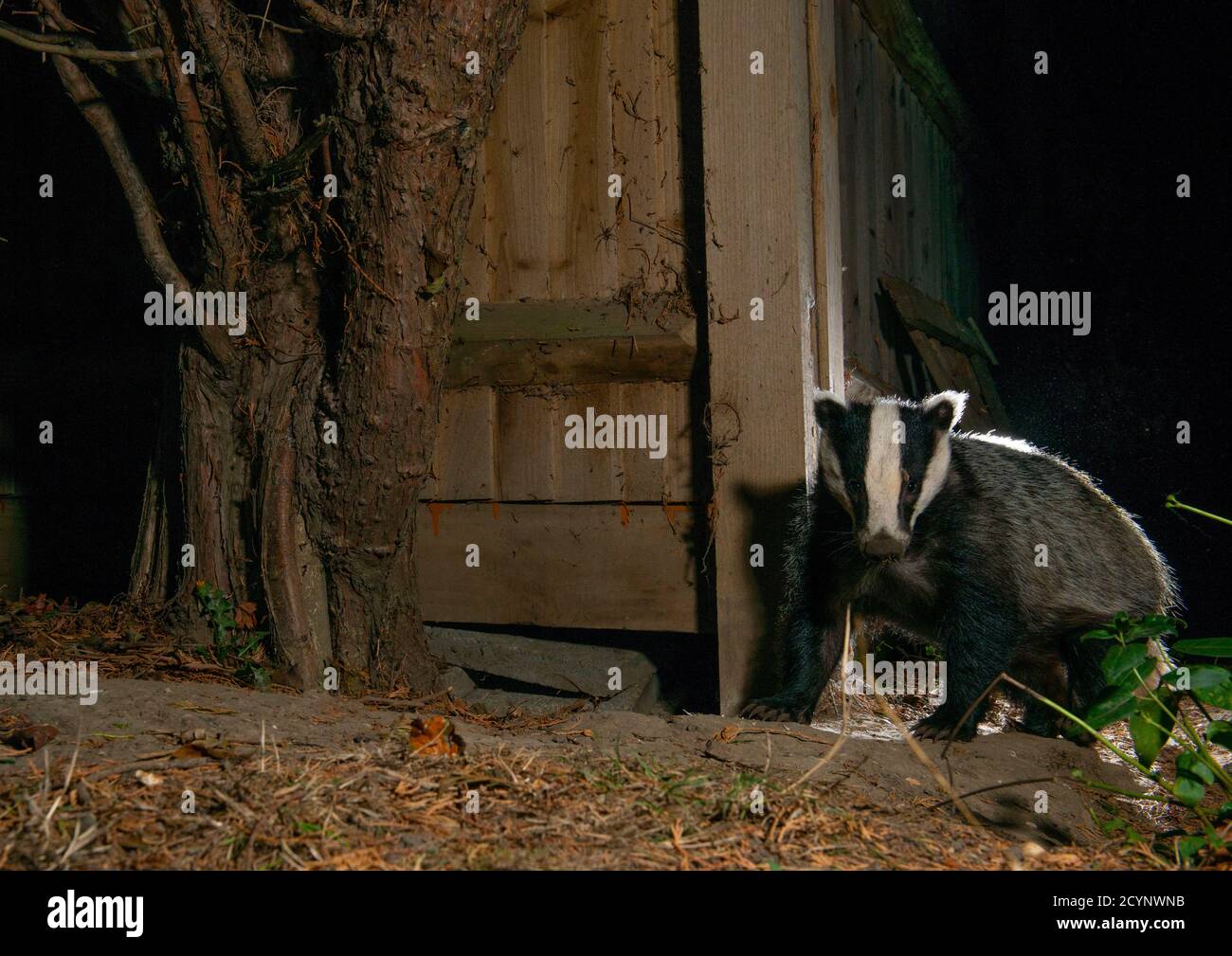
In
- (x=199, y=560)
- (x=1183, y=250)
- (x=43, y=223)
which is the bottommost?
(x=199, y=560)

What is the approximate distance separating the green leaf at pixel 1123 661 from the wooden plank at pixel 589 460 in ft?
6.95

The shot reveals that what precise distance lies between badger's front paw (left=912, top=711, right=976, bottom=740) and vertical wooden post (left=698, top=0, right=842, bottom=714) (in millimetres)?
813

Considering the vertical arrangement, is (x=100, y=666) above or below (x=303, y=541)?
below

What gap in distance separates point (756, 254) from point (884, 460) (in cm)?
92

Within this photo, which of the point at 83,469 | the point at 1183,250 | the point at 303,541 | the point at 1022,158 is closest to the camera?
the point at 303,541

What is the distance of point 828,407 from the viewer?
4121 mm

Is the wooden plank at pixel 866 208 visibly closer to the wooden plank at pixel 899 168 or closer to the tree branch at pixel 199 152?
the wooden plank at pixel 899 168

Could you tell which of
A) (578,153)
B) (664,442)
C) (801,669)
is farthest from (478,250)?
(801,669)

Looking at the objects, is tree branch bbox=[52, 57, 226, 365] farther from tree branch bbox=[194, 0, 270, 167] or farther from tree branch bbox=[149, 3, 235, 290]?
tree branch bbox=[194, 0, 270, 167]

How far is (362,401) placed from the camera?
12.4ft

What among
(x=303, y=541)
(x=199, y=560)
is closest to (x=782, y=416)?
(x=303, y=541)

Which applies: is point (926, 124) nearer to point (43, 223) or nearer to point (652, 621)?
point (652, 621)

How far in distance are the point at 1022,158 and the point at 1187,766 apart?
7.59 m

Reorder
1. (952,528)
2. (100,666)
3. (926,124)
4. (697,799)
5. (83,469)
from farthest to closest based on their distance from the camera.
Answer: (926,124), (83,469), (952,528), (100,666), (697,799)
